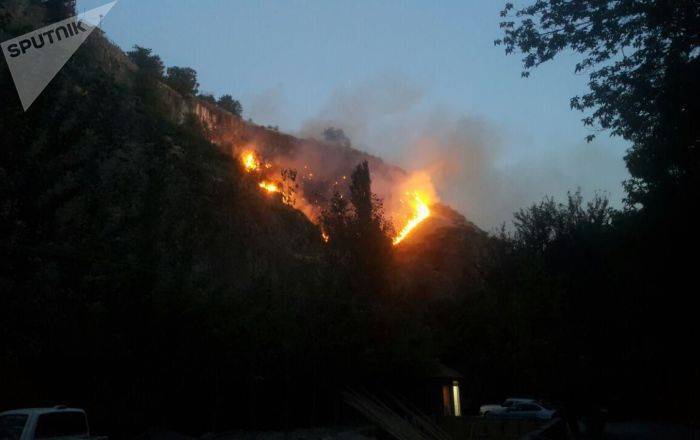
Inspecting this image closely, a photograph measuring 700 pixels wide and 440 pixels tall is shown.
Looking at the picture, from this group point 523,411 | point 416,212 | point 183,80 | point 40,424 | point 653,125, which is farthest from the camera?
point 416,212

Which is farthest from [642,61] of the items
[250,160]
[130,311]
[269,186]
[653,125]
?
[250,160]

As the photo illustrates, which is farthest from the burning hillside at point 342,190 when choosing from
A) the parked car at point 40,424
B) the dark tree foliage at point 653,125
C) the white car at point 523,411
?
the parked car at point 40,424

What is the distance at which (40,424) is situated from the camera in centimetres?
1147

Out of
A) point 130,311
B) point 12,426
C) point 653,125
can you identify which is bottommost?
point 12,426

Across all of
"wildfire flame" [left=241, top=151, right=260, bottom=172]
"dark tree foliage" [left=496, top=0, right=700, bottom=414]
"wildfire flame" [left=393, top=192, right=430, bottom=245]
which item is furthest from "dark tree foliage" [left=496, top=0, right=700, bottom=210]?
"wildfire flame" [left=393, top=192, right=430, bottom=245]

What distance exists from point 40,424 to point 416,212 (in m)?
93.0

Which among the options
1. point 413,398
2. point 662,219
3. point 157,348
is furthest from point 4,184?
point 413,398

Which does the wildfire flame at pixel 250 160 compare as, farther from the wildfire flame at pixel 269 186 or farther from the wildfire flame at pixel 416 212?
the wildfire flame at pixel 416 212

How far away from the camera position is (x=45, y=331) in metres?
15.2

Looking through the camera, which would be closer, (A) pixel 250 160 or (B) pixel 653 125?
(B) pixel 653 125

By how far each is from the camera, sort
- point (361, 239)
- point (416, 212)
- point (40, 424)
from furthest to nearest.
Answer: point (416, 212)
point (361, 239)
point (40, 424)

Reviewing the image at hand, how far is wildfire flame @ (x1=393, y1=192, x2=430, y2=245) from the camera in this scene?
9500cm

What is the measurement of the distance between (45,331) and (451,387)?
23.4 meters

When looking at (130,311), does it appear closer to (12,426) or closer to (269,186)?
(12,426)
